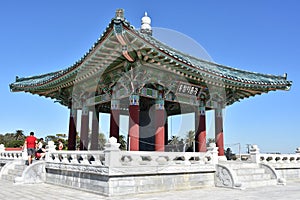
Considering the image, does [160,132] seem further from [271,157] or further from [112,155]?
[271,157]

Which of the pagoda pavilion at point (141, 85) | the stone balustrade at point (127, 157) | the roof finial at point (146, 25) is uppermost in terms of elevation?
the roof finial at point (146, 25)

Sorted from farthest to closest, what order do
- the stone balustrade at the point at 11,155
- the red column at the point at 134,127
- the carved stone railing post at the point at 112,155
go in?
the stone balustrade at the point at 11,155 < the red column at the point at 134,127 < the carved stone railing post at the point at 112,155

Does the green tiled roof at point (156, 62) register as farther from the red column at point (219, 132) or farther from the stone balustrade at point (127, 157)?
the stone balustrade at point (127, 157)

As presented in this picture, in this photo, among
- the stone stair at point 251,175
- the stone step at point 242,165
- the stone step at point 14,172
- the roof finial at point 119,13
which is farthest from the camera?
the stone step at point 14,172

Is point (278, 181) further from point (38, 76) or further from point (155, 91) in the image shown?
point (38, 76)

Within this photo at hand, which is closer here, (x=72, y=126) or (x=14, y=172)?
(x=14, y=172)

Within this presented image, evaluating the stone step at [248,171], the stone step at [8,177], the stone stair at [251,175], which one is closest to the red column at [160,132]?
the stone stair at [251,175]

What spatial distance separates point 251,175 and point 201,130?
4249mm

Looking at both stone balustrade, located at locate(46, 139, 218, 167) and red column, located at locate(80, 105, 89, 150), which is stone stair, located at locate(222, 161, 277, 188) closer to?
stone balustrade, located at locate(46, 139, 218, 167)

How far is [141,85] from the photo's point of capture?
13461 millimetres

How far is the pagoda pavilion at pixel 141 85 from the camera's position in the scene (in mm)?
11966

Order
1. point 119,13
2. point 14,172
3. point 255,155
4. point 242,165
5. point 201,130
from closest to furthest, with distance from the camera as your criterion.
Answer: point 119,13
point 242,165
point 255,155
point 14,172
point 201,130

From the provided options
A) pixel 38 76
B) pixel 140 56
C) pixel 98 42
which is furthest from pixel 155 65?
pixel 38 76

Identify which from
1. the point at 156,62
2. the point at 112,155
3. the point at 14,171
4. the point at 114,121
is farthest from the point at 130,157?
the point at 14,171
